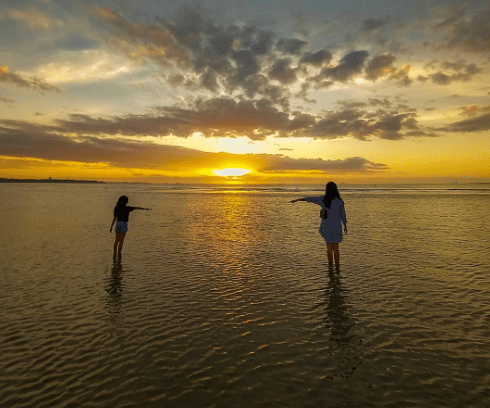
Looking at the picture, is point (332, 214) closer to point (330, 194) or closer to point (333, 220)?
point (333, 220)

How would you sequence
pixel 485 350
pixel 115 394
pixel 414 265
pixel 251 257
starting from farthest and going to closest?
1. pixel 251 257
2. pixel 414 265
3. pixel 485 350
4. pixel 115 394

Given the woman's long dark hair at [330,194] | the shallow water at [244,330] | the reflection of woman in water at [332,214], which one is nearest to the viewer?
the shallow water at [244,330]

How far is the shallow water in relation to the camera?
555 cm

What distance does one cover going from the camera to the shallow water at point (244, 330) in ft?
18.2

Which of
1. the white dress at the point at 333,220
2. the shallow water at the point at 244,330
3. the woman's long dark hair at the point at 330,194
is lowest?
the shallow water at the point at 244,330

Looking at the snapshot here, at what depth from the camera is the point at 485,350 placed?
6.82m

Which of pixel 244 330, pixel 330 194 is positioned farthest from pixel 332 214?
pixel 244 330

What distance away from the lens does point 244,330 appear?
26.0ft

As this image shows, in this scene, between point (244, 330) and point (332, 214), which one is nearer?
point (244, 330)

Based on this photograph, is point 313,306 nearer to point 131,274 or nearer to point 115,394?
point 115,394

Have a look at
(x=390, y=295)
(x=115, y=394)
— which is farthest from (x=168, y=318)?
(x=390, y=295)

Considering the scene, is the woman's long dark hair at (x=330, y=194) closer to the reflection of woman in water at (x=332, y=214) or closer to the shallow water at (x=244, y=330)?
the reflection of woman in water at (x=332, y=214)

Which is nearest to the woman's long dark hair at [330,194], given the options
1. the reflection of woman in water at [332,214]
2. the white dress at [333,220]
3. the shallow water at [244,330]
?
the reflection of woman in water at [332,214]

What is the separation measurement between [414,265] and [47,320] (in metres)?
14.8
